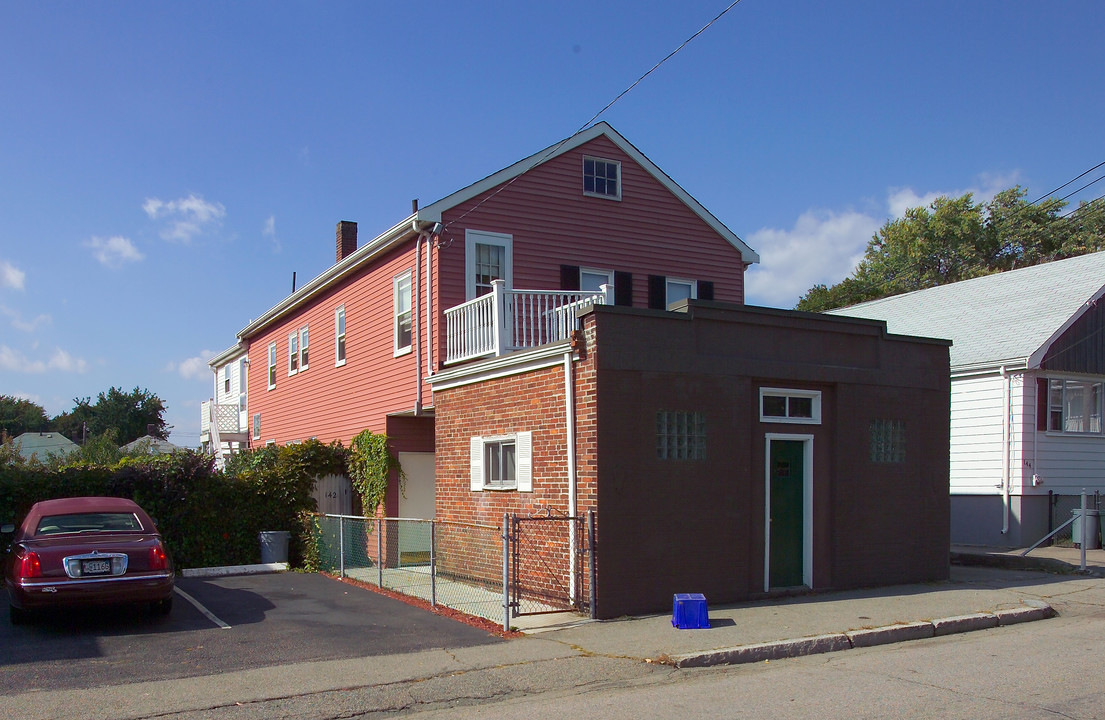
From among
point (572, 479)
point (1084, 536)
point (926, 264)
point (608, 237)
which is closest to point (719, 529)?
point (572, 479)

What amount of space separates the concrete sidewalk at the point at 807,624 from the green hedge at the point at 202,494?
842 cm

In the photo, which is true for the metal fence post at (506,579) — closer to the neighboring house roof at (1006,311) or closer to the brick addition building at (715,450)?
the brick addition building at (715,450)

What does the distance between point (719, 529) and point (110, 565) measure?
25.7ft

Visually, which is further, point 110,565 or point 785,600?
point 785,600

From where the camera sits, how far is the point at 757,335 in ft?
43.2

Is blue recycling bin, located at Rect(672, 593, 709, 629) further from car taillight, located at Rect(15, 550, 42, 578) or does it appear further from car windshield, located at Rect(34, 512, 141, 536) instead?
car taillight, located at Rect(15, 550, 42, 578)

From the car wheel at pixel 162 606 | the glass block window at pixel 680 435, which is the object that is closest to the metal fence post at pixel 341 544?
the car wheel at pixel 162 606

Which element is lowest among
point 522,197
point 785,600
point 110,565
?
point 785,600

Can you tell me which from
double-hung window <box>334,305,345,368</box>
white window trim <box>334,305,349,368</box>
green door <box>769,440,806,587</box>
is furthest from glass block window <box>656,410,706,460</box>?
double-hung window <box>334,305,345,368</box>

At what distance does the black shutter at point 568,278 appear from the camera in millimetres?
18625

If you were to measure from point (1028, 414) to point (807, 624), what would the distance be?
1139 centimetres

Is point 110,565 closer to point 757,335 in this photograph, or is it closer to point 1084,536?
point 757,335

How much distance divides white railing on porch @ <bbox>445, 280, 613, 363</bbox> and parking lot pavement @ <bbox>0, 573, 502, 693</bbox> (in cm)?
442

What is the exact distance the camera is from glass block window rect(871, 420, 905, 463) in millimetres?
14305
